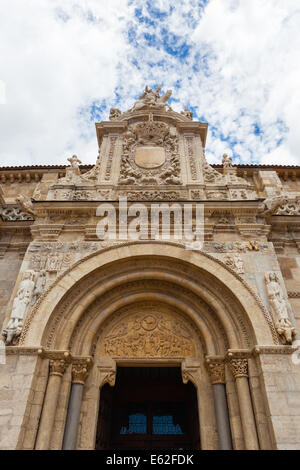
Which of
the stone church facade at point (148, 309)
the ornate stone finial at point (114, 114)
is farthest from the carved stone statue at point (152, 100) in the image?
the stone church facade at point (148, 309)

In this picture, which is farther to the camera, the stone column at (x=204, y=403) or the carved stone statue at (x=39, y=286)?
the carved stone statue at (x=39, y=286)

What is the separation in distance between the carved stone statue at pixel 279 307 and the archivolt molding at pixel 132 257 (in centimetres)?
18

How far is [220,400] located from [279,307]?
7.76ft

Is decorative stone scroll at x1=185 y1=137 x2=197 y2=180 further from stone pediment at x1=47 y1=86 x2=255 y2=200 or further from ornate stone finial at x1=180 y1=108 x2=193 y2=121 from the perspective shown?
ornate stone finial at x1=180 y1=108 x2=193 y2=121

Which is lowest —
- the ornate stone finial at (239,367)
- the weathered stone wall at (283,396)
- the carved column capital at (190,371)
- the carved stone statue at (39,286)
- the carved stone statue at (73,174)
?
the weathered stone wall at (283,396)

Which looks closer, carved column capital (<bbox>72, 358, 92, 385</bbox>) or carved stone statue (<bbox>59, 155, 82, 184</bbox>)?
carved column capital (<bbox>72, 358, 92, 385</bbox>)

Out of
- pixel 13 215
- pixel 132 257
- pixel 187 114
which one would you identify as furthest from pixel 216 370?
pixel 187 114

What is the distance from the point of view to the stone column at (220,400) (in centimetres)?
632

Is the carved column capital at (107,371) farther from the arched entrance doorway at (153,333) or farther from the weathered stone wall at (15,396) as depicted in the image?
the weathered stone wall at (15,396)

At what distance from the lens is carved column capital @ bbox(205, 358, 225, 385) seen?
22.7ft

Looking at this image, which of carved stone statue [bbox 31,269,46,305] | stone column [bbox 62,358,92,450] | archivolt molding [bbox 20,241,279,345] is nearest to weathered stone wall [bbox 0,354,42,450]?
archivolt molding [bbox 20,241,279,345]

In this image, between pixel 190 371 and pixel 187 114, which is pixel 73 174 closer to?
pixel 187 114

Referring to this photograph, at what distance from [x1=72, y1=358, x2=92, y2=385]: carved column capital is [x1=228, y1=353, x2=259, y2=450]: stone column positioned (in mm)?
3170

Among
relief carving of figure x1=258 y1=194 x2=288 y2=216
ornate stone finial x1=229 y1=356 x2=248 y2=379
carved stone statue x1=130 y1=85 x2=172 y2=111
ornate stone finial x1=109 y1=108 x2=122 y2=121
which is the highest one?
carved stone statue x1=130 y1=85 x2=172 y2=111
